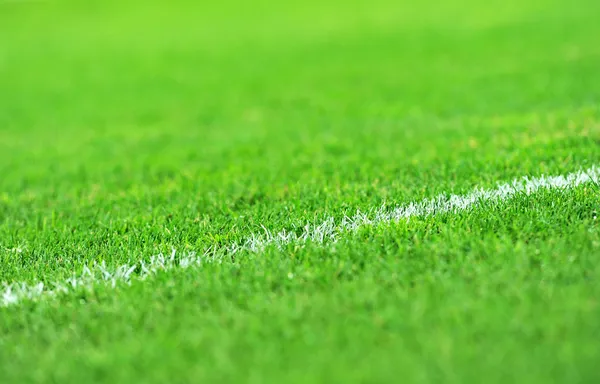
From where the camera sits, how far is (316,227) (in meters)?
3.13

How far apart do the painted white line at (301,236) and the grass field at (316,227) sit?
0.05 feet

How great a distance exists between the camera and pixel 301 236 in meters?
3.06

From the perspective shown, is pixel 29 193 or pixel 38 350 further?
pixel 29 193

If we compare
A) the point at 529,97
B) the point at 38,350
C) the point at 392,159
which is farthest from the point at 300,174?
the point at 529,97

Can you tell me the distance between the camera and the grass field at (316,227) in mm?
2113

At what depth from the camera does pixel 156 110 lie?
24.7ft

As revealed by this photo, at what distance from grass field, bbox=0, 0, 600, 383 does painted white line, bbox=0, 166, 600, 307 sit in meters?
0.01

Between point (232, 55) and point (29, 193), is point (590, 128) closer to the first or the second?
point (29, 193)

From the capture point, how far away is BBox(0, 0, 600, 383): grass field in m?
2.11

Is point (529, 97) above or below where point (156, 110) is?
above

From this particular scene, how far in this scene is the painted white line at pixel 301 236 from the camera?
2.76 meters

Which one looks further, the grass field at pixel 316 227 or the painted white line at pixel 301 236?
the painted white line at pixel 301 236

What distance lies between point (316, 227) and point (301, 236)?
111mm

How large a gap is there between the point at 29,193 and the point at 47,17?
13.1 meters
